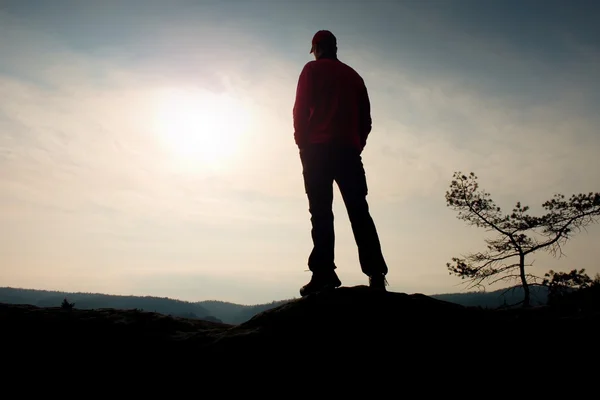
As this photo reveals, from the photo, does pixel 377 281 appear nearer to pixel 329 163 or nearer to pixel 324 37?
pixel 329 163

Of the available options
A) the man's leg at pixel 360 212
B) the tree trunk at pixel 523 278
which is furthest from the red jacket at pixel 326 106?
the tree trunk at pixel 523 278

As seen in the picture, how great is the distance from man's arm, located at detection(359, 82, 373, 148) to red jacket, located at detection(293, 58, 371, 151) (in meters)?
0.23

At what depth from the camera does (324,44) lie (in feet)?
16.8

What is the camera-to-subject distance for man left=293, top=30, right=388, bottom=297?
458 cm

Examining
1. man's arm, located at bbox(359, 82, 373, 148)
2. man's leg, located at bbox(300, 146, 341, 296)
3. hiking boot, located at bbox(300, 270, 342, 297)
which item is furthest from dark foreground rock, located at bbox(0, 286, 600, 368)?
man's arm, located at bbox(359, 82, 373, 148)

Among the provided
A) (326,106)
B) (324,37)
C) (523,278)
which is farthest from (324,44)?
(523,278)

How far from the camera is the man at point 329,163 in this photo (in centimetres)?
458

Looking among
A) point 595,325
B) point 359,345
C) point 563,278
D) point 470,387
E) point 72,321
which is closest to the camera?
point 470,387

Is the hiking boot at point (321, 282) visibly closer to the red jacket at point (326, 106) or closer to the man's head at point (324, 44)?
the red jacket at point (326, 106)

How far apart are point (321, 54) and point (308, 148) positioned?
4.41ft

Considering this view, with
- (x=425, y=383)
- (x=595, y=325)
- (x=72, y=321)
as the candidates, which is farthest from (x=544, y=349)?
(x=72, y=321)

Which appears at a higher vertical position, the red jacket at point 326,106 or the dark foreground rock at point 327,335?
the red jacket at point 326,106

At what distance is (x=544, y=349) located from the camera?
3109 mm

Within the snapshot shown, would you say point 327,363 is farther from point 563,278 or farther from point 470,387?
point 563,278
